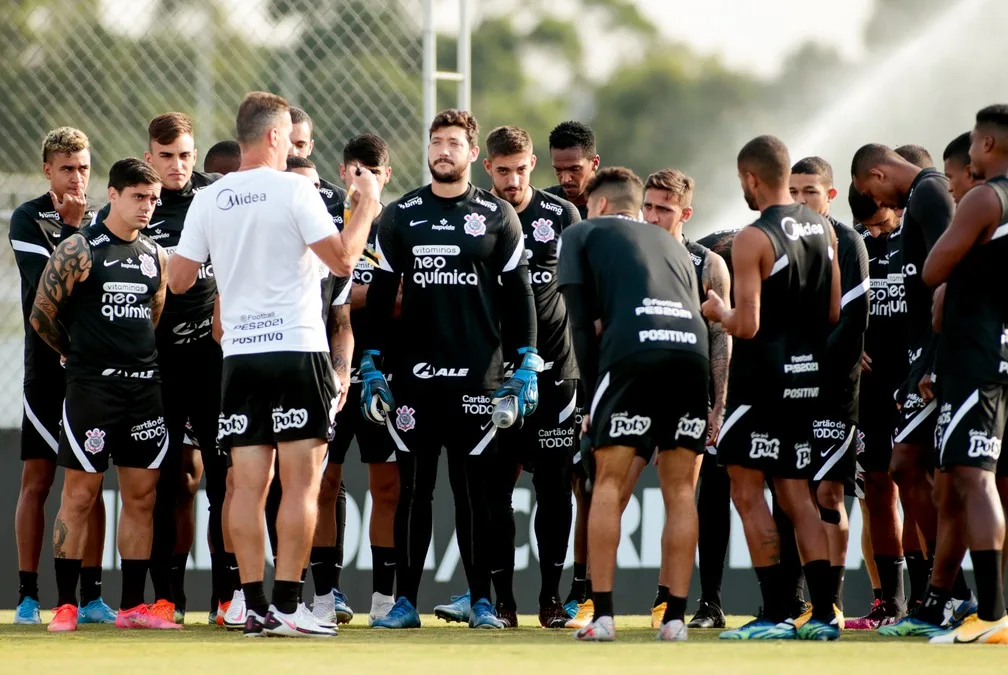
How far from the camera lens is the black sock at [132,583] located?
821 centimetres

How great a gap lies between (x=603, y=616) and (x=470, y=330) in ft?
5.94

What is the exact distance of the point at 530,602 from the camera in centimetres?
1074

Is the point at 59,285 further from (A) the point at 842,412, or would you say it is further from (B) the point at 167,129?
(A) the point at 842,412

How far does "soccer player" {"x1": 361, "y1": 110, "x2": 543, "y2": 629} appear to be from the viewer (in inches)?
318

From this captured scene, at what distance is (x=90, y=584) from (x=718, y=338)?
3.60 meters

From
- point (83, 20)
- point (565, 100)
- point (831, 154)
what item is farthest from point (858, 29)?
point (83, 20)

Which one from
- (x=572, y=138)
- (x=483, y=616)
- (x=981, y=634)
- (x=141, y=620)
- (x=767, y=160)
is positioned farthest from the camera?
(x=572, y=138)

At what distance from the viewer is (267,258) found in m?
7.14

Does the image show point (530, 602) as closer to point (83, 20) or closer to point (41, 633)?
point (41, 633)

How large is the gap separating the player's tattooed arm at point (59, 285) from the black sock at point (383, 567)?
6.40 ft

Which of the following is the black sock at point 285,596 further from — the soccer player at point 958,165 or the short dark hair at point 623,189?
the soccer player at point 958,165

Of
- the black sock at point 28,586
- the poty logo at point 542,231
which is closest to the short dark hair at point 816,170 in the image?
the poty logo at point 542,231

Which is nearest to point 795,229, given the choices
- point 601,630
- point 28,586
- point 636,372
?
point 636,372

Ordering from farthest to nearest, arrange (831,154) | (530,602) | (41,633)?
(831,154)
(530,602)
(41,633)
